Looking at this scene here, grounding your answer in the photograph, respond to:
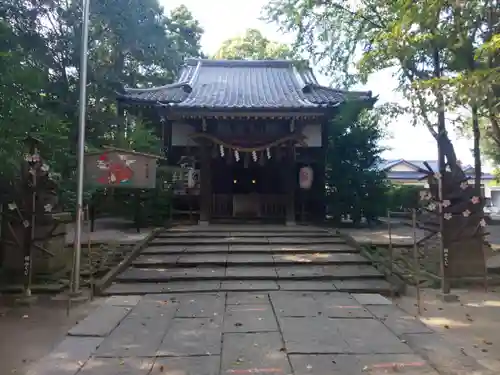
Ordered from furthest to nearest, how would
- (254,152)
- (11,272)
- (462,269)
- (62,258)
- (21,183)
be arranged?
(254,152)
(62,258)
(462,269)
(11,272)
(21,183)

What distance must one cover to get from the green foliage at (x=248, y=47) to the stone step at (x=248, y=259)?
1841 cm

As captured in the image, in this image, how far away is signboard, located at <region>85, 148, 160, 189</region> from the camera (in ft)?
20.0

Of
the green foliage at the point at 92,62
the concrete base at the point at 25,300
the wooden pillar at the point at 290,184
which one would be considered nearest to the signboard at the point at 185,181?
the green foliage at the point at 92,62

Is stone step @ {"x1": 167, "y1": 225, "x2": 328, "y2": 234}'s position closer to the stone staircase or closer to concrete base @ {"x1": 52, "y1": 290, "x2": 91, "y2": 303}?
the stone staircase

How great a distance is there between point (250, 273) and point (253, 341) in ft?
10.8

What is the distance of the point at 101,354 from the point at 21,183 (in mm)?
3444

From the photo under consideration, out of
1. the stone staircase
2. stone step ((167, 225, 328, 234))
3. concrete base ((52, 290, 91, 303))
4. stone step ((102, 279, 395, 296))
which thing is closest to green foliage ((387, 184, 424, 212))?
stone step ((167, 225, 328, 234))

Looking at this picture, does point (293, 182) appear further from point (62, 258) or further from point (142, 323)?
point (142, 323)

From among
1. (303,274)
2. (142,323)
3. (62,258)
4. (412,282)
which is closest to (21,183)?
(62,258)

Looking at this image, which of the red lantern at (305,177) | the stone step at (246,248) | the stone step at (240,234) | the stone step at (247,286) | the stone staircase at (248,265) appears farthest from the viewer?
the red lantern at (305,177)

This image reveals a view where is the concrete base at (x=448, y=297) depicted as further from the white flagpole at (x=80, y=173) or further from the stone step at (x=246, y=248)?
the white flagpole at (x=80, y=173)

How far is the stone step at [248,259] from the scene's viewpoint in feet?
26.6

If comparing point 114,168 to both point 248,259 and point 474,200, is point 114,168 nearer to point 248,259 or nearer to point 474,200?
point 248,259

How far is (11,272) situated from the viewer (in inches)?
266
